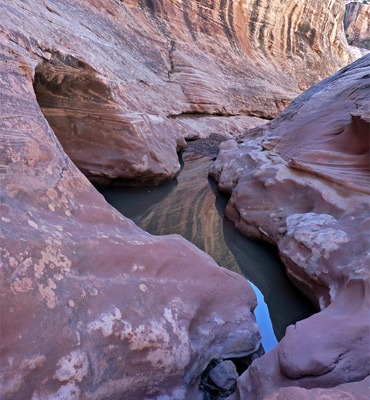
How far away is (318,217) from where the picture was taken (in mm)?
2637

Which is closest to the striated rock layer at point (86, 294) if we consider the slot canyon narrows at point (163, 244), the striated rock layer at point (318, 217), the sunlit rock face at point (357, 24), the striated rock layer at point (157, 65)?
the slot canyon narrows at point (163, 244)

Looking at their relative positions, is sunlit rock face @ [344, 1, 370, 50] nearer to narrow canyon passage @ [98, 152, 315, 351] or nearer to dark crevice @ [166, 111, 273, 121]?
dark crevice @ [166, 111, 273, 121]

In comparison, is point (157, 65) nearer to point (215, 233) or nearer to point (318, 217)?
point (215, 233)

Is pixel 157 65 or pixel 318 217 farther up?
pixel 157 65

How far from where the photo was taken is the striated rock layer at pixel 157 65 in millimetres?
3496

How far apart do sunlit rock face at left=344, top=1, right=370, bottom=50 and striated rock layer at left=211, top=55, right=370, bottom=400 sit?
23.4 metres

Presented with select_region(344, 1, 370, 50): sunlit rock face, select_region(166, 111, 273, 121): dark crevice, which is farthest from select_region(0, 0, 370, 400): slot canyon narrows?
select_region(344, 1, 370, 50): sunlit rock face

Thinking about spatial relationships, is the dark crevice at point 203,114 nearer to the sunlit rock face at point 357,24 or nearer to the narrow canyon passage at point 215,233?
the narrow canyon passage at point 215,233

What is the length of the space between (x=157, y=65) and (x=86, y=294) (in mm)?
7412

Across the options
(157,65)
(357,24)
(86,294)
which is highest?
(357,24)

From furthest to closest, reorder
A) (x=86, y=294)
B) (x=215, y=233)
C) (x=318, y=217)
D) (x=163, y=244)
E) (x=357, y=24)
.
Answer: (x=357, y=24)
(x=215, y=233)
(x=318, y=217)
(x=163, y=244)
(x=86, y=294)

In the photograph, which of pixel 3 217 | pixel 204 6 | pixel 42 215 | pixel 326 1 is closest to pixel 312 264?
pixel 42 215

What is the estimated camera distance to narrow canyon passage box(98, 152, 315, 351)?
2.30 metres

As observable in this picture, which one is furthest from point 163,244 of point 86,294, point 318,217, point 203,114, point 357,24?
point 357,24
